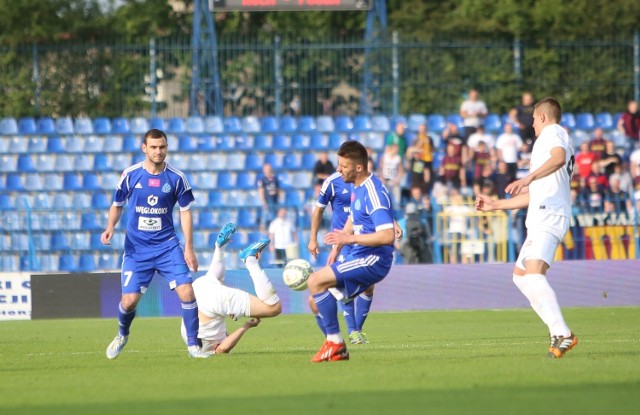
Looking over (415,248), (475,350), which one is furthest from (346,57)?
(475,350)

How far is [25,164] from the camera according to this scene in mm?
25172

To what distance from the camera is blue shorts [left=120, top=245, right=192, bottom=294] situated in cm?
1134

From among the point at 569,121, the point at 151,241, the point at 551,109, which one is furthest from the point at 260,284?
the point at 569,121

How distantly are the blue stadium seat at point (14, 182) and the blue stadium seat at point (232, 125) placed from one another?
4.33 m

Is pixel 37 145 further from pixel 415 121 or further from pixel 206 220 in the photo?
pixel 415 121

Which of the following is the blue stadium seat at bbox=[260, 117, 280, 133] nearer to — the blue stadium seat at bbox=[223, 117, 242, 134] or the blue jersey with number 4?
the blue stadium seat at bbox=[223, 117, 242, 134]

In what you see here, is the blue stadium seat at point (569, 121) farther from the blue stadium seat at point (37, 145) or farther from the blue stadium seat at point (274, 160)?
the blue stadium seat at point (37, 145)

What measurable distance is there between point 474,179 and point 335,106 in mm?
6896

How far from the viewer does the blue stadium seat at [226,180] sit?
24.5 m

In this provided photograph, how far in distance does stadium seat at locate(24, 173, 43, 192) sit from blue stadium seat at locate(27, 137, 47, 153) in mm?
832

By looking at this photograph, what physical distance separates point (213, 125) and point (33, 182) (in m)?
3.89

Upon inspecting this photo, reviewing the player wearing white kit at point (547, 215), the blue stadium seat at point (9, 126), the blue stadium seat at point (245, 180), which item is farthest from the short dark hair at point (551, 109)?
the blue stadium seat at point (9, 126)

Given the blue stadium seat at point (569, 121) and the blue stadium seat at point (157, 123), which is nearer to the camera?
the blue stadium seat at point (157, 123)

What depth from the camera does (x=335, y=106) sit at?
94.8 feet
